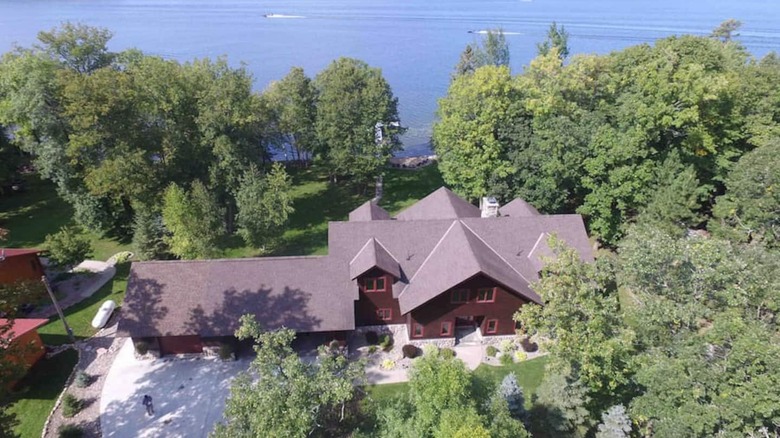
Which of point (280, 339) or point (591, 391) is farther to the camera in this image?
point (591, 391)

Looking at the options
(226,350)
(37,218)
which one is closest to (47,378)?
(226,350)

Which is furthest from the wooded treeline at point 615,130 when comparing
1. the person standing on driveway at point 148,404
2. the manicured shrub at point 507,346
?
the person standing on driveway at point 148,404

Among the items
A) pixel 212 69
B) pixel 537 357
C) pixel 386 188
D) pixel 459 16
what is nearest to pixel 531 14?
pixel 459 16

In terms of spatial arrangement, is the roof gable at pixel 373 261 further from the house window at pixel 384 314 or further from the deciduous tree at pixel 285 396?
the deciduous tree at pixel 285 396

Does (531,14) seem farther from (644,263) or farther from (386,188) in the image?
(644,263)

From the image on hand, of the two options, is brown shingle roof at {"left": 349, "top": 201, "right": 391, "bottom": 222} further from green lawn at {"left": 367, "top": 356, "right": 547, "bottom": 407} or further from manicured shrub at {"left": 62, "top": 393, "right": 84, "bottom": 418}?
manicured shrub at {"left": 62, "top": 393, "right": 84, "bottom": 418}
